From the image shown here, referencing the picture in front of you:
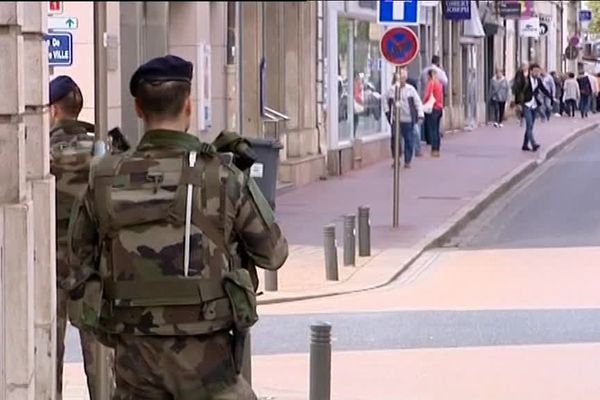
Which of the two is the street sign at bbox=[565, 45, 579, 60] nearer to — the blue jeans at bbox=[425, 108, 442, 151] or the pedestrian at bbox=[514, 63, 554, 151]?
the pedestrian at bbox=[514, 63, 554, 151]

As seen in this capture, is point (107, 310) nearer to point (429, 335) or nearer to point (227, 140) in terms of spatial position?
point (227, 140)

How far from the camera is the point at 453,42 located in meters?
45.4

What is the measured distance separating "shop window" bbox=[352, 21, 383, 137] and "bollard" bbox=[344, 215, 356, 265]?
14484 millimetres

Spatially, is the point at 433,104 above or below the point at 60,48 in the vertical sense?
below

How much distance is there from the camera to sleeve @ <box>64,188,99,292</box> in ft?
16.8

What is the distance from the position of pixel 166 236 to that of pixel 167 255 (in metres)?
0.06

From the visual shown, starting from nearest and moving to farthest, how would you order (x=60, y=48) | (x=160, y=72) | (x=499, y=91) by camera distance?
(x=160, y=72) < (x=60, y=48) < (x=499, y=91)

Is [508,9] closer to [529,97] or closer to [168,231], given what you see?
[529,97]

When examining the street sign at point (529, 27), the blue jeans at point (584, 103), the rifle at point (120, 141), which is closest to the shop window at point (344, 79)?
the rifle at point (120, 141)

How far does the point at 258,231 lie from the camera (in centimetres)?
507

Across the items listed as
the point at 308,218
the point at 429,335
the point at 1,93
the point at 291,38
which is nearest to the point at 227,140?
the point at 1,93

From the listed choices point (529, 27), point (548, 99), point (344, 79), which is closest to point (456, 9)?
point (548, 99)

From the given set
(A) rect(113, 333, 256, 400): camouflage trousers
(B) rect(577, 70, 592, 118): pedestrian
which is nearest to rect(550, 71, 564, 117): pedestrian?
(B) rect(577, 70, 592, 118): pedestrian

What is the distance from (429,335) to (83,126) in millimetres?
4285
